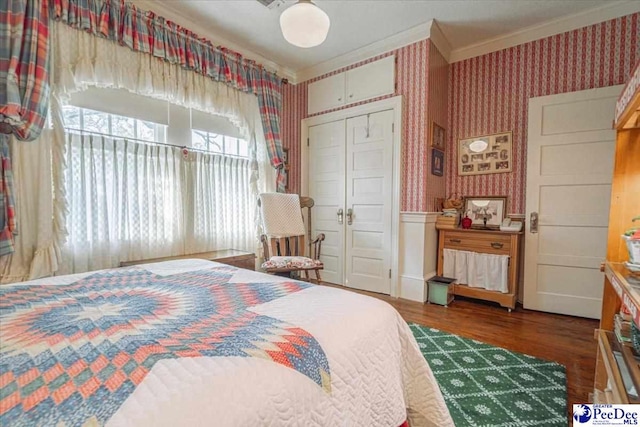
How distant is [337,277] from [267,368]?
10.5 feet

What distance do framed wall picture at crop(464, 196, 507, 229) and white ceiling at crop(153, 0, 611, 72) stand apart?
176 centimetres

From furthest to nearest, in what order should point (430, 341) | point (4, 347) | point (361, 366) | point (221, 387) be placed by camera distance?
point (430, 341)
point (361, 366)
point (4, 347)
point (221, 387)

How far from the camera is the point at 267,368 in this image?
0.64 meters

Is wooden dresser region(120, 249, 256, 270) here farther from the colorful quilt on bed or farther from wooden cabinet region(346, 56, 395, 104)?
wooden cabinet region(346, 56, 395, 104)

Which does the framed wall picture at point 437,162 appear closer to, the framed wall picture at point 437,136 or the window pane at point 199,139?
the framed wall picture at point 437,136

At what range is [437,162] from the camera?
3.30 meters

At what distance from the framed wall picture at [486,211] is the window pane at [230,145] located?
9.06 feet

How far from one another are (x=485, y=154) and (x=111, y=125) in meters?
3.69

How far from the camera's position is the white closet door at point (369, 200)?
3.33 metres

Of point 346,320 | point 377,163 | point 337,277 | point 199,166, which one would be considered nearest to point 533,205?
point 377,163

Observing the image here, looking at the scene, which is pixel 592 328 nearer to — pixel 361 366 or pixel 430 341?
pixel 430 341

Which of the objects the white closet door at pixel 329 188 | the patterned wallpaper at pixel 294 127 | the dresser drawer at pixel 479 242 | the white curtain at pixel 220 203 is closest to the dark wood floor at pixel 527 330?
the dresser drawer at pixel 479 242

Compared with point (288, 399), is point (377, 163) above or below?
above

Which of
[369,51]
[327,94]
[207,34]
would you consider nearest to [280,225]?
[327,94]
